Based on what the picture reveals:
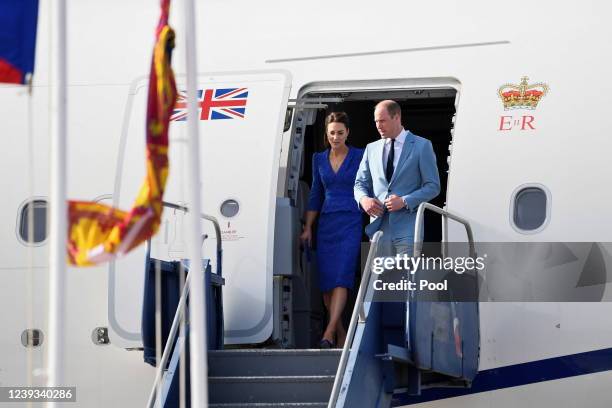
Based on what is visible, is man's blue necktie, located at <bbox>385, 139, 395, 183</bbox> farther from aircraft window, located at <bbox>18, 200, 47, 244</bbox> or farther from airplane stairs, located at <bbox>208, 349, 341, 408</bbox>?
aircraft window, located at <bbox>18, 200, 47, 244</bbox>

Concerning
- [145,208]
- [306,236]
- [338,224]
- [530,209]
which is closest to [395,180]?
[338,224]

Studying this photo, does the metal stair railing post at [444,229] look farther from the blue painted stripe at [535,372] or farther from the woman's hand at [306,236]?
the woman's hand at [306,236]

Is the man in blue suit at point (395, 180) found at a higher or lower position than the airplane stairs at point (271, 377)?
higher

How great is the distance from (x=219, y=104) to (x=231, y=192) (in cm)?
75

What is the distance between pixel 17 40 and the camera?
6449 millimetres

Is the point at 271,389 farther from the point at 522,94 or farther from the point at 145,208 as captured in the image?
the point at 145,208

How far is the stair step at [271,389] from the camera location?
30.1ft

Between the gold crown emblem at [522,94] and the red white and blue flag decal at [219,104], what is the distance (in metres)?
2.02

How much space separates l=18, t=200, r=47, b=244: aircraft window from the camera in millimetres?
10969

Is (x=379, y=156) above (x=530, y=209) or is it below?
above

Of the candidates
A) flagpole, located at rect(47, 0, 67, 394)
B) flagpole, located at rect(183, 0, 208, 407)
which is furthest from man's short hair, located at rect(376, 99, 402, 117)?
flagpole, located at rect(47, 0, 67, 394)

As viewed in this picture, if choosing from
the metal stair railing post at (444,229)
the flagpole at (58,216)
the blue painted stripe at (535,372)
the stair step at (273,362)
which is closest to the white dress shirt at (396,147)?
the metal stair railing post at (444,229)

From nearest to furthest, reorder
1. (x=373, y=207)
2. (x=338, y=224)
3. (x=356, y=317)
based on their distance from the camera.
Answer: (x=356, y=317)
(x=373, y=207)
(x=338, y=224)

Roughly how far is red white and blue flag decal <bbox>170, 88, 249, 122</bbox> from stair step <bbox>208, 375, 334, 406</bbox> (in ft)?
7.38
